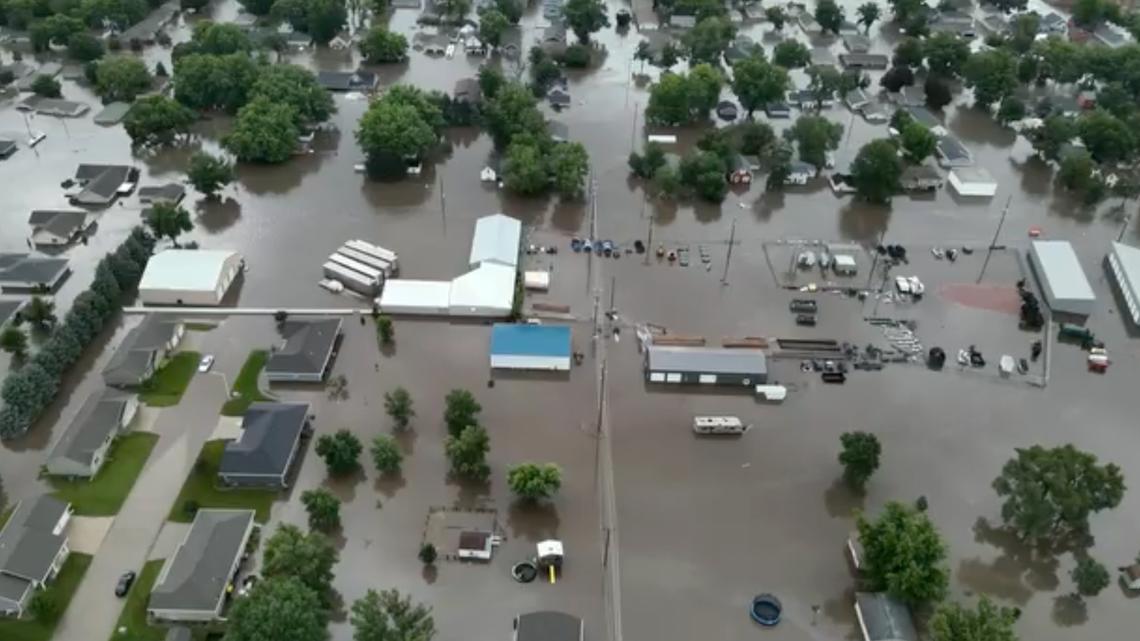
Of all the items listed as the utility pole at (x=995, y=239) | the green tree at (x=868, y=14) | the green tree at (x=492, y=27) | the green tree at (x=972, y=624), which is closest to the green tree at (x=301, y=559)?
the green tree at (x=972, y=624)

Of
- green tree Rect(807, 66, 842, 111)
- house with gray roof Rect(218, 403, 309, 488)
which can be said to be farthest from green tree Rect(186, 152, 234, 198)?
green tree Rect(807, 66, 842, 111)

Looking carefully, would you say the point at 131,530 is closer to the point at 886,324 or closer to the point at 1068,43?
the point at 886,324

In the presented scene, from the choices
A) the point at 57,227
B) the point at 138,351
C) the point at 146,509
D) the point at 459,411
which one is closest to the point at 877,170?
the point at 459,411

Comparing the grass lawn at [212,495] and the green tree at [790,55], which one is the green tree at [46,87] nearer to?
the grass lawn at [212,495]

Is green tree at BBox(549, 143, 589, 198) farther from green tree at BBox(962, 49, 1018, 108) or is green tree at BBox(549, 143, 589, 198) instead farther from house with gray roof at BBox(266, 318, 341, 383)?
green tree at BBox(962, 49, 1018, 108)

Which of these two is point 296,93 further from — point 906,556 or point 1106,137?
point 1106,137

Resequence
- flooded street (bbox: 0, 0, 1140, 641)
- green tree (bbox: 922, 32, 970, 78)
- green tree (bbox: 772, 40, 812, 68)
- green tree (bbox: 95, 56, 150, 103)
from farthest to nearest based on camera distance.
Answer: green tree (bbox: 922, 32, 970, 78), green tree (bbox: 772, 40, 812, 68), green tree (bbox: 95, 56, 150, 103), flooded street (bbox: 0, 0, 1140, 641)

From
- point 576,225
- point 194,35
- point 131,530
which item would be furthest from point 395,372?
point 194,35
